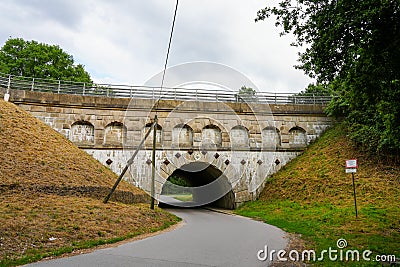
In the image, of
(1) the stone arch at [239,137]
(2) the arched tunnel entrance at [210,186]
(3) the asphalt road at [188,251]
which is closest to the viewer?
(3) the asphalt road at [188,251]

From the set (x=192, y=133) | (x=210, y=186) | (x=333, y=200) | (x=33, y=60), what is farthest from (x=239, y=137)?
(x=33, y=60)

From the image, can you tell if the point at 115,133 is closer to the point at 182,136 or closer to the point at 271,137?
the point at 182,136

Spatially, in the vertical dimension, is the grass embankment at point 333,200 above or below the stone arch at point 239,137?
below

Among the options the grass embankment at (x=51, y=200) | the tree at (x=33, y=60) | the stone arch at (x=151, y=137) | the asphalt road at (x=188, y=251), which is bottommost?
the asphalt road at (x=188, y=251)

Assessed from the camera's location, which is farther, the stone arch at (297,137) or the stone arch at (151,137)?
the stone arch at (297,137)

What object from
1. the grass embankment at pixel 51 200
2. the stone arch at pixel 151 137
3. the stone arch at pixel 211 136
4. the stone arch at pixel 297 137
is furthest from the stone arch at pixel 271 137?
the grass embankment at pixel 51 200

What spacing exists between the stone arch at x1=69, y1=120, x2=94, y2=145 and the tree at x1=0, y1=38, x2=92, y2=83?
15.2 m

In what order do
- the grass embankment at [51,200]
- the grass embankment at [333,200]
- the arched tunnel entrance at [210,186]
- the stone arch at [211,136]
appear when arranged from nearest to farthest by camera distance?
the grass embankment at [51,200] < the grass embankment at [333,200] < the stone arch at [211,136] < the arched tunnel entrance at [210,186]

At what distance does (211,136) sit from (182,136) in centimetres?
197

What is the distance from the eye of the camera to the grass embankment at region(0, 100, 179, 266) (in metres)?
7.04

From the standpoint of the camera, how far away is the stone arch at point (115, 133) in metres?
18.8

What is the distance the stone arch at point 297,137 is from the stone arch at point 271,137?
40.2 inches

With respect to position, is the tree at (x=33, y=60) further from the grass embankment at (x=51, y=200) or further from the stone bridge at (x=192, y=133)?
the grass embankment at (x=51, y=200)

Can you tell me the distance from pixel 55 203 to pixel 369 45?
423 inches
